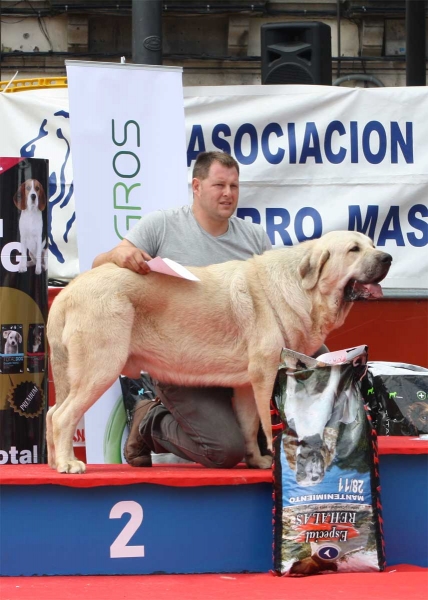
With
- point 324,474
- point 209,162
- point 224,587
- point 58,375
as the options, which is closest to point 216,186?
point 209,162

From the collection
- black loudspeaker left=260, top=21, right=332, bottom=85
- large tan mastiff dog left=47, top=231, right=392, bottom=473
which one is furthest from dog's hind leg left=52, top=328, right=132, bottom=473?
black loudspeaker left=260, top=21, right=332, bottom=85

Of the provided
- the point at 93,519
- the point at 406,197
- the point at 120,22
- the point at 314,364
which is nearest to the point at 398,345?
the point at 406,197

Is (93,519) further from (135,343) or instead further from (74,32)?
(74,32)

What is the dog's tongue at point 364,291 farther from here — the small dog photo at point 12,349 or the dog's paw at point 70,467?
the small dog photo at point 12,349

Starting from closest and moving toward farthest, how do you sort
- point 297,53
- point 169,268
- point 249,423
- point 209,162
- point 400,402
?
1. point 169,268
2. point 249,423
3. point 209,162
4. point 400,402
5. point 297,53

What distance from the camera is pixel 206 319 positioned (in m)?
4.57

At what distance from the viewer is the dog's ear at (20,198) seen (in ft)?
17.4

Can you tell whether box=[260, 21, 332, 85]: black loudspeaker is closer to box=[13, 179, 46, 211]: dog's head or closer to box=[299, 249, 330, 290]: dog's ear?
box=[13, 179, 46, 211]: dog's head

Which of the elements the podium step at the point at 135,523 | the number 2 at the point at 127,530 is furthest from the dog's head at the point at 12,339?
the number 2 at the point at 127,530

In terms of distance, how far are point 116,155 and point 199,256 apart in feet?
3.45

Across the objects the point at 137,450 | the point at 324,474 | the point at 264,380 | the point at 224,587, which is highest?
the point at 264,380

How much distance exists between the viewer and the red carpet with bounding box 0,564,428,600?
362 cm

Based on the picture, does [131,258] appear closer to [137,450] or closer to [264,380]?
[264,380]

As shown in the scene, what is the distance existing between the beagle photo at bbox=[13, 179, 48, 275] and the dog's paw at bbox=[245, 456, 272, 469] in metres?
1.51
